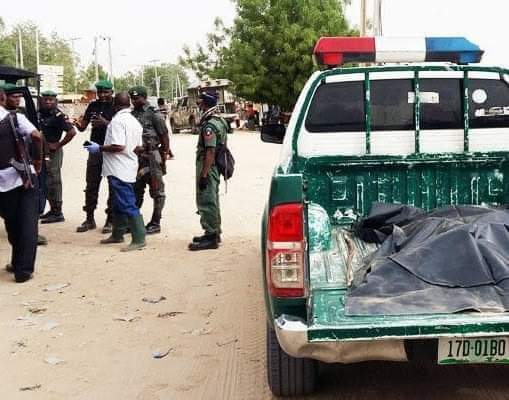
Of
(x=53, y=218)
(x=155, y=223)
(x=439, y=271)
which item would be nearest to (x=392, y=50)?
(x=439, y=271)

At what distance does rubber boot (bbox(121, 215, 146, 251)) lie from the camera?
23.1 ft

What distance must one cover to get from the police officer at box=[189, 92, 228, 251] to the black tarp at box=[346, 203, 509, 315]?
11.1 feet

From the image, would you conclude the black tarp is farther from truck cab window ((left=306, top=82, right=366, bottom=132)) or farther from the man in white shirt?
the man in white shirt

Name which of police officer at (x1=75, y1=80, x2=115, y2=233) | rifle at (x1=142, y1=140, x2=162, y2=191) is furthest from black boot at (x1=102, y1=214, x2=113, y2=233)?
rifle at (x1=142, y1=140, x2=162, y2=191)

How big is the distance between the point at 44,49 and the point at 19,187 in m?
75.7

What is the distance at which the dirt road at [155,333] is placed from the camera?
3.64 meters

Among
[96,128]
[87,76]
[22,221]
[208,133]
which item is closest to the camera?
[22,221]

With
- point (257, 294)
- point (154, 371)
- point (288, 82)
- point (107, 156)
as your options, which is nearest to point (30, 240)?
point (107, 156)

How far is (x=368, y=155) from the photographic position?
4062mm

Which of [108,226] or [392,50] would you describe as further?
[108,226]

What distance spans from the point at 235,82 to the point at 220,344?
29712 millimetres

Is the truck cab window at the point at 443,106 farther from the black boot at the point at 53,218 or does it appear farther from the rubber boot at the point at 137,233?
the black boot at the point at 53,218

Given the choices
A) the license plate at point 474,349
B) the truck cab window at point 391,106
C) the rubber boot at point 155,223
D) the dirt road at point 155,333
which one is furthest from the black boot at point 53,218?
the license plate at point 474,349

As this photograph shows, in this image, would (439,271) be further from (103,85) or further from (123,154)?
(103,85)
